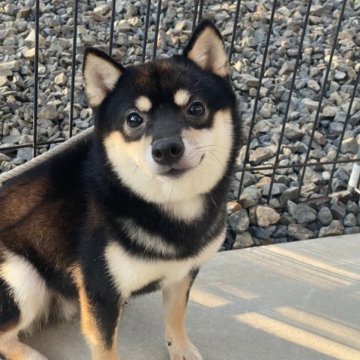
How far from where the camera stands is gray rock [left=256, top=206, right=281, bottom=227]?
323 cm

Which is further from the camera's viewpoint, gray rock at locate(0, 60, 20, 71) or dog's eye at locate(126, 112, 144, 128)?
gray rock at locate(0, 60, 20, 71)

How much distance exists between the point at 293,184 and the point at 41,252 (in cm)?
184

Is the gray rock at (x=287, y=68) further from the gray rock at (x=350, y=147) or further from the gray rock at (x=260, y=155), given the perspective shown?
the gray rock at (x=260, y=155)

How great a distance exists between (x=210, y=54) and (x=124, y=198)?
54 cm

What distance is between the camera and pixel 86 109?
4.01 meters

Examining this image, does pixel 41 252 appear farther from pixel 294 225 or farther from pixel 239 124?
pixel 294 225

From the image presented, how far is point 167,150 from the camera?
1.75 metres

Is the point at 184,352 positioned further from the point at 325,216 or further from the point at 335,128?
the point at 335,128

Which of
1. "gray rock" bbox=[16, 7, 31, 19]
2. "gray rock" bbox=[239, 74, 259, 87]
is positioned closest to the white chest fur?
"gray rock" bbox=[239, 74, 259, 87]

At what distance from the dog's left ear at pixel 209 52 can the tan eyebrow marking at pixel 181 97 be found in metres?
0.16

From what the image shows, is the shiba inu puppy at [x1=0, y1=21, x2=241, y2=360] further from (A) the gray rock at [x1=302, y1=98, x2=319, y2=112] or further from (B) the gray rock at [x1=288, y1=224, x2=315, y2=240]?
(A) the gray rock at [x1=302, y1=98, x2=319, y2=112]

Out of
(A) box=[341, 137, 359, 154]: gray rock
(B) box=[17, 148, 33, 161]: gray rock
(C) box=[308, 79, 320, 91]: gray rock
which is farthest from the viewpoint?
(C) box=[308, 79, 320, 91]: gray rock

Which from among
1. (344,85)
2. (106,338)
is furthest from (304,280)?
(344,85)

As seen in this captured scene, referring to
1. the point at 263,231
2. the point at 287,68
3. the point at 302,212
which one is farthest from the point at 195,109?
the point at 287,68
